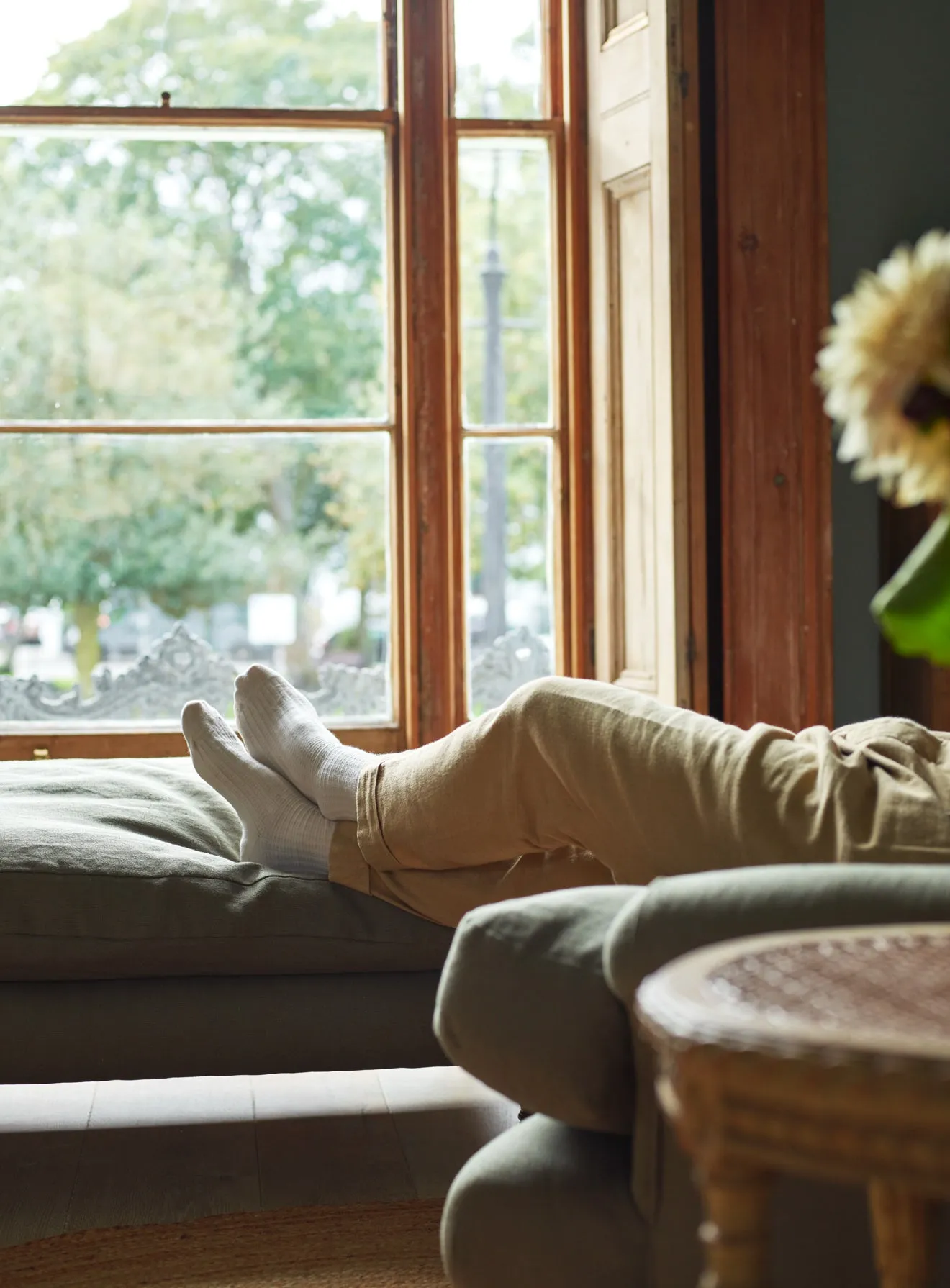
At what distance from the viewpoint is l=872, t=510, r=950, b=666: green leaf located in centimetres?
88

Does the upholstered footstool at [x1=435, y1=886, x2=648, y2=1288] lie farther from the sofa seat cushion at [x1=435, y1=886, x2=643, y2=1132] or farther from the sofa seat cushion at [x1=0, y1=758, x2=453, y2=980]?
the sofa seat cushion at [x1=0, y1=758, x2=453, y2=980]

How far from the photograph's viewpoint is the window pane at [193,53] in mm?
3873

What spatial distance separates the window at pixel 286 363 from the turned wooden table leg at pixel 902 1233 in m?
3.03

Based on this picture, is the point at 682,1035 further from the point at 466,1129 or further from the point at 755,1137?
the point at 466,1129

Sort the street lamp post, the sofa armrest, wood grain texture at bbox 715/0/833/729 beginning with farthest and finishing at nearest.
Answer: the street lamp post → wood grain texture at bbox 715/0/833/729 → the sofa armrest

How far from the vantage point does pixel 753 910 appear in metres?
1.07

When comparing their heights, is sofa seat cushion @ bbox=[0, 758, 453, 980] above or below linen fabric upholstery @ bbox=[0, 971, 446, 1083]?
above

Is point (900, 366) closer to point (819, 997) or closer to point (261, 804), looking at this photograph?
point (819, 997)

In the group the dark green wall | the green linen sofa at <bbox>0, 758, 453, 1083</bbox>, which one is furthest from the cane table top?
the dark green wall

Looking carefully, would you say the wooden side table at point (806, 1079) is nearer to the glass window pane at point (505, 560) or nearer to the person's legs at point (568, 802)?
the person's legs at point (568, 802)

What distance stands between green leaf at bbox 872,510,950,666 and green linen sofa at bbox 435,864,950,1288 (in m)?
0.27

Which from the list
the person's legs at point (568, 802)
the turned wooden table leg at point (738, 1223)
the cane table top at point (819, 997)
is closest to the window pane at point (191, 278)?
the person's legs at point (568, 802)

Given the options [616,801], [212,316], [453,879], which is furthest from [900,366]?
[212,316]

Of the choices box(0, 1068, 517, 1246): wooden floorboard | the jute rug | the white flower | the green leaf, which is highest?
the white flower
